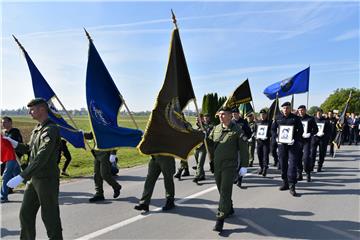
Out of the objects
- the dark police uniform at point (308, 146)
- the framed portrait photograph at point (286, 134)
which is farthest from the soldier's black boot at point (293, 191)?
the dark police uniform at point (308, 146)

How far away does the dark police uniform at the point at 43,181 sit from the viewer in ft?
14.8

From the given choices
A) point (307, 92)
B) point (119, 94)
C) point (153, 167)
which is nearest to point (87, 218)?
A: point (153, 167)

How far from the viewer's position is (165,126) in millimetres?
6914

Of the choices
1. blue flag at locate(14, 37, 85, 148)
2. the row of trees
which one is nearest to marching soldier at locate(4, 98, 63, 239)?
blue flag at locate(14, 37, 85, 148)

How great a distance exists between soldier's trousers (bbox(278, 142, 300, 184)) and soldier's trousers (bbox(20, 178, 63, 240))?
18.1 feet

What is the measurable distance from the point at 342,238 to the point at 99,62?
597 centimetres

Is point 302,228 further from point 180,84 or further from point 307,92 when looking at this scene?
point 307,92

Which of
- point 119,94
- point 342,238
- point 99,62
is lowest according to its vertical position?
point 342,238

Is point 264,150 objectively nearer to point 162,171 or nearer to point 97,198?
point 162,171

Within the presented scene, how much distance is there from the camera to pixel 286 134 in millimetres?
8734

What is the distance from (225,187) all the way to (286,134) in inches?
138

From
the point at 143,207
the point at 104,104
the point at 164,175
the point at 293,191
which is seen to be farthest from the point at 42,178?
the point at 293,191

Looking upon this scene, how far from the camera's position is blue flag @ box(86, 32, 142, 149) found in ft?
25.9

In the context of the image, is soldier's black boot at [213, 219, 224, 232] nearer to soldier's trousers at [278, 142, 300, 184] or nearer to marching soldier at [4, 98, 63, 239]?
marching soldier at [4, 98, 63, 239]
